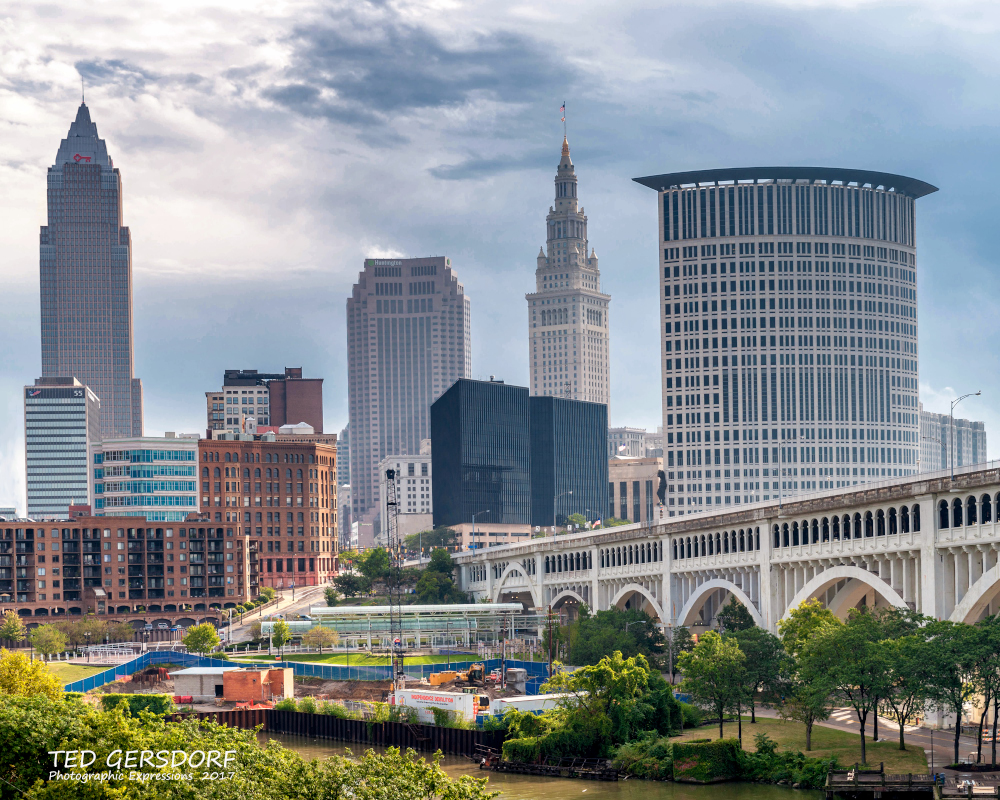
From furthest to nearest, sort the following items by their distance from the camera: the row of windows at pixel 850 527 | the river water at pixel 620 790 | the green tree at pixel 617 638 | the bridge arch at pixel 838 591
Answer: the green tree at pixel 617 638
the bridge arch at pixel 838 591
the row of windows at pixel 850 527
the river water at pixel 620 790

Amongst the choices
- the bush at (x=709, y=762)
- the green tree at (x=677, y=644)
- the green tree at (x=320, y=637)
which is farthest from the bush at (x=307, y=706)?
the green tree at (x=320, y=637)

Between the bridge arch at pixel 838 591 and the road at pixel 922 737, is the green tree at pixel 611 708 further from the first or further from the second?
the bridge arch at pixel 838 591

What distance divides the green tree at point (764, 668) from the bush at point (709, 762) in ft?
31.1

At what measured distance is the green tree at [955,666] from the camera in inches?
Answer: 3551

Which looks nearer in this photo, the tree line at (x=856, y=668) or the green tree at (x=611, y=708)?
the tree line at (x=856, y=668)

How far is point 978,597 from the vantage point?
10106 cm

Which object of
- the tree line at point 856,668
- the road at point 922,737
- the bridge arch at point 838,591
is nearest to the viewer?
the tree line at point 856,668

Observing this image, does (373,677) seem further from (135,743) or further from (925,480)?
(135,743)

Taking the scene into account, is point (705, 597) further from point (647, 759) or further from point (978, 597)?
point (978, 597)

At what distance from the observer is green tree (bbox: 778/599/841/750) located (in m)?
98.1

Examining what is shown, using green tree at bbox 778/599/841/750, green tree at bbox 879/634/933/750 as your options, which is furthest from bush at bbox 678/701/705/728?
green tree at bbox 879/634/933/750

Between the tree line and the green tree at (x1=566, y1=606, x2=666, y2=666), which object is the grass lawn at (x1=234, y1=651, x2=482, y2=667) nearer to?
the green tree at (x1=566, y1=606, x2=666, y2=666)

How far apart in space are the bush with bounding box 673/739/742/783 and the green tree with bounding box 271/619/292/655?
9984cm

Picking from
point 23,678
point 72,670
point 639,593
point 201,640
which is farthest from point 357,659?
point 23,678
